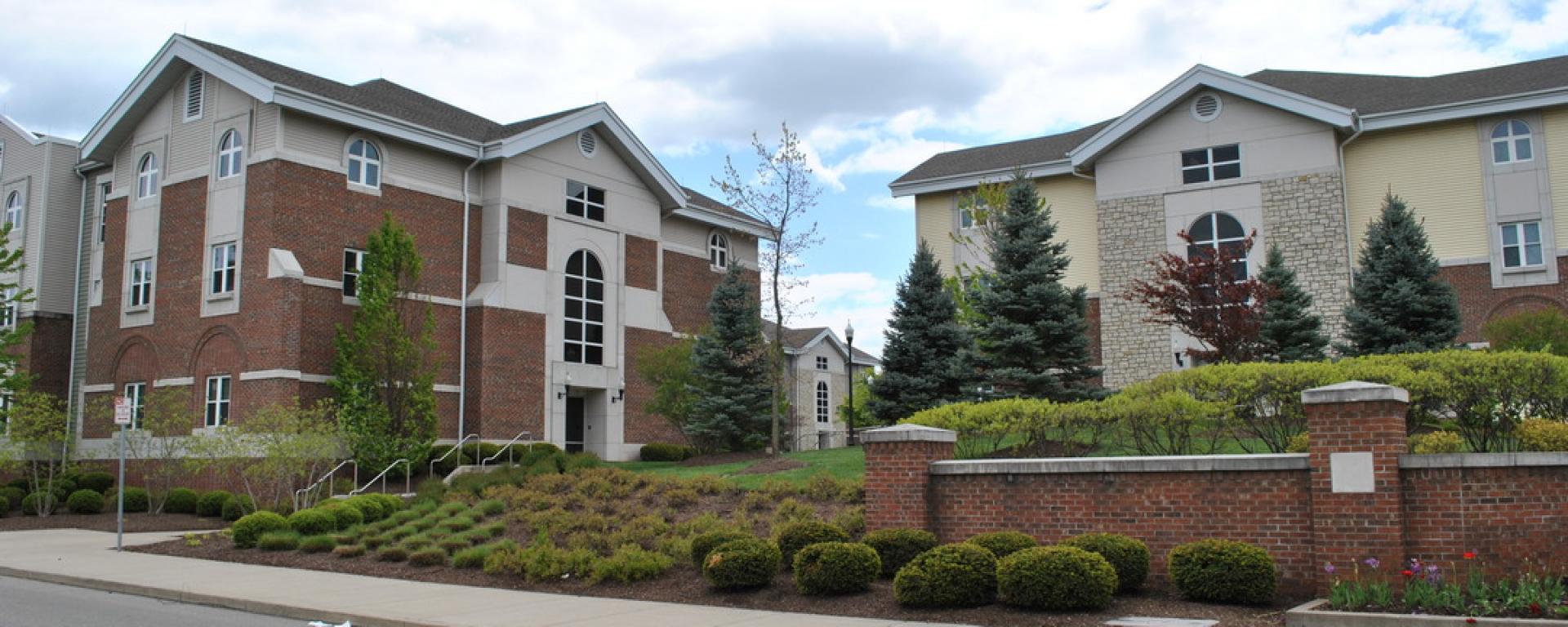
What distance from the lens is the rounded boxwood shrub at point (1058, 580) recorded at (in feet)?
37.3

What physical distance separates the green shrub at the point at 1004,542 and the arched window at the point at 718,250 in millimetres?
29141

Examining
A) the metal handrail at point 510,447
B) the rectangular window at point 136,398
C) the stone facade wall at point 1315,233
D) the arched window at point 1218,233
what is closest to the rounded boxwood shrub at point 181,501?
the rectangular window at point 136,398

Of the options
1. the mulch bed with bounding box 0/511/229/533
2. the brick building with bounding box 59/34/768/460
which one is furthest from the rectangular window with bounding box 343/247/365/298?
the mulch bed with bounding box 0/511/229/533

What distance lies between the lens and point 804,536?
14281 mm

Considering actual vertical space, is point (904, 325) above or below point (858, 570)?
above

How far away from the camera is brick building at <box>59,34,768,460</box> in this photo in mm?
28969

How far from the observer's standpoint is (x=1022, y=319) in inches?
1056

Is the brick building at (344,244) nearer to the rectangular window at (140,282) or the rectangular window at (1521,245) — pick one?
the rectangular window at (140,282)

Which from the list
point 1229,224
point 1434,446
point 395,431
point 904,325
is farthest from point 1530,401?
point 395,431

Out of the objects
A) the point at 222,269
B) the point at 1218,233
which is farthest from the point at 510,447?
the point at 1218,233

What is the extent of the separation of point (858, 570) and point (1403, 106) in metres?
27.9

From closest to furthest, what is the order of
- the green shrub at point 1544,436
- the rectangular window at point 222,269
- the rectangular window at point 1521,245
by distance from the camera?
the green shrub at point 1544,436, the rectangular window at point 222,269, the rectangular window at point 1521,245

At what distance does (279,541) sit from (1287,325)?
22600 millimetres

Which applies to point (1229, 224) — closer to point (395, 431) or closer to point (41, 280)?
point (395, 431)
